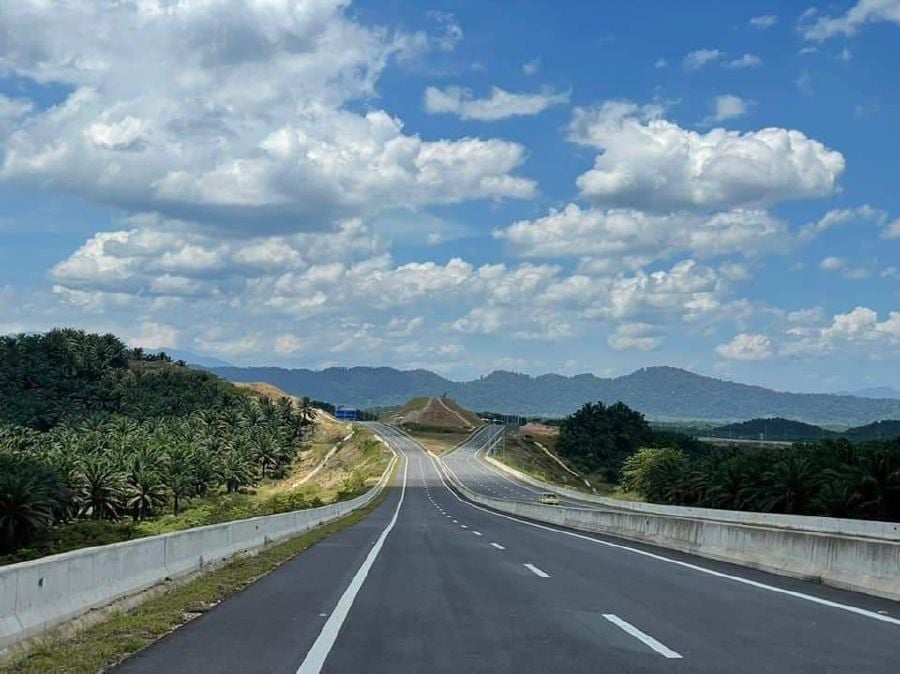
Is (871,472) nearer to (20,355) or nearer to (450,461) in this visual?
(450,461)

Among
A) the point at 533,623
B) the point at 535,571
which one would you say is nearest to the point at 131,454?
the point at 535,571

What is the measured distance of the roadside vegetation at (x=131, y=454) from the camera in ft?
234

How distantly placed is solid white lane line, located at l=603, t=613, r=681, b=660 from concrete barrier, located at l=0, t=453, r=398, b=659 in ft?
20.9

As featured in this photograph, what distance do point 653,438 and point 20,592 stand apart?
19405 centimetres

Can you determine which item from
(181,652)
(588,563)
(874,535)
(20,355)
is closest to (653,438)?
(20,355)

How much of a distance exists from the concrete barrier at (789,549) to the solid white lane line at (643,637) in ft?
16.4

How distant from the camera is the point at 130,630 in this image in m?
11.1

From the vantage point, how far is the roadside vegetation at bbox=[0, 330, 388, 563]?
234 ft

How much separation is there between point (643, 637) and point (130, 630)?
5948 millimetres

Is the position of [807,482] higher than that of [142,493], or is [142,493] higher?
[807,482]

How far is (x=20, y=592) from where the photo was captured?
9398 mm

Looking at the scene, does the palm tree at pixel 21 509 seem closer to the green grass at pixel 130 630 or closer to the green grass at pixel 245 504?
the green grass at pixel 245 504

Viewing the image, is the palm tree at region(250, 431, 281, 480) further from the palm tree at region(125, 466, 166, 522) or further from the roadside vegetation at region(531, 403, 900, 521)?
the roadside vegetation at region(531, 403, 900, 521)

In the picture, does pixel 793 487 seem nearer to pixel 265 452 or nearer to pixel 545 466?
pixel 265 452
